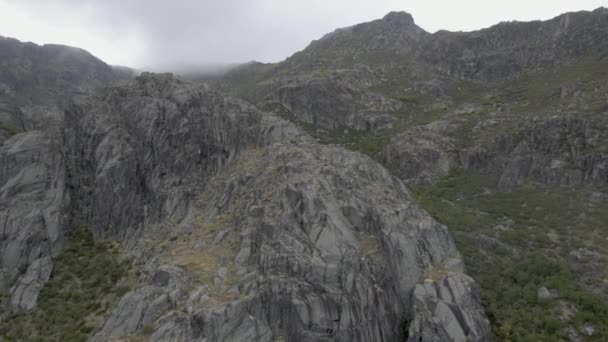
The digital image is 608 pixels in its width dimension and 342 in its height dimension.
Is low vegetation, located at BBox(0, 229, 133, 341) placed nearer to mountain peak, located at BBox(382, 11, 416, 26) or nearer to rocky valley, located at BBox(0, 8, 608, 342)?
rocky valley, located at BBox(0, 8, 608, 342)

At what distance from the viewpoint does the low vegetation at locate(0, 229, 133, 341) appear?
21750 mm

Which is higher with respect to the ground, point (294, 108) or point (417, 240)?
point (294, 108)

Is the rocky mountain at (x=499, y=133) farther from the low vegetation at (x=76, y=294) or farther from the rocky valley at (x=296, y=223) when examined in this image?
the low vegetation at (x=76, y=294)

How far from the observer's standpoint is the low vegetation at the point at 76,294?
2175cm

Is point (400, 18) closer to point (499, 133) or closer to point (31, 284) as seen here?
point (499, 133)

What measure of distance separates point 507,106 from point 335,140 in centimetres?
2403

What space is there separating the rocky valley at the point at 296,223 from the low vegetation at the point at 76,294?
105mm

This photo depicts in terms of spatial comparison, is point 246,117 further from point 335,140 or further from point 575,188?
point 575,188

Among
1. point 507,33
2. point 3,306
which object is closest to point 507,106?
point 507,33

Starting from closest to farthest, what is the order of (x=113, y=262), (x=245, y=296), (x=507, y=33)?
1. (x=245, y=296)
2. (x=113, y=262)
3. (x=507, y=33)

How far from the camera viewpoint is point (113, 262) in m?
26.5

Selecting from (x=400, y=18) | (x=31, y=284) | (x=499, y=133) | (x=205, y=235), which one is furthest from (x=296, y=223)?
(x=400, y=18)

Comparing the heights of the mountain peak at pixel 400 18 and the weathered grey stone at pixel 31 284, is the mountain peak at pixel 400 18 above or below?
above

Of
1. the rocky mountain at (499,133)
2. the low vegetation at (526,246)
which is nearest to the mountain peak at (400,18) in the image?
the rocky mountain at (499,133)
